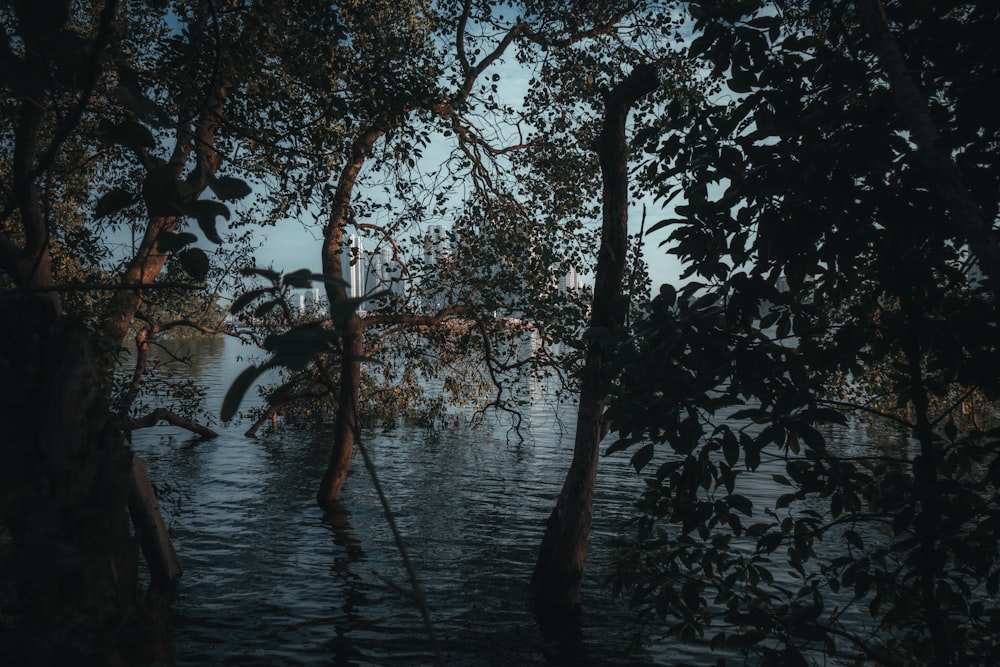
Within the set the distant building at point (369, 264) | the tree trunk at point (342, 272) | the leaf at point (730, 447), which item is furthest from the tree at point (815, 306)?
the distant building at point (369, 264)

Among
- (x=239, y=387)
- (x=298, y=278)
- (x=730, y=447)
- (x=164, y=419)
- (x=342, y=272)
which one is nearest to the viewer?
(x=239, y=387)

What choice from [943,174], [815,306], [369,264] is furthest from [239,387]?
[369,264]

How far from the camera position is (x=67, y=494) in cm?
237

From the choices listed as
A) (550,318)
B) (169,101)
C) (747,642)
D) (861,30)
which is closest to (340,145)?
(169,101)

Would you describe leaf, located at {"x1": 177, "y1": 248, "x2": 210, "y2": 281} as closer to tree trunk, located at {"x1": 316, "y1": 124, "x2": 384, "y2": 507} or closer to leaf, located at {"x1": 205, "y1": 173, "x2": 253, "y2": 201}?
leaf, located at {"x1": 205, "y1": 173, "x2": 253, "y2": 201}

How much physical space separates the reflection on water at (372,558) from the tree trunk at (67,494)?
945mm

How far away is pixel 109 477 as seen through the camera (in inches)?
96.2

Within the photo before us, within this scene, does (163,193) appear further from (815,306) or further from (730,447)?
(815,306)

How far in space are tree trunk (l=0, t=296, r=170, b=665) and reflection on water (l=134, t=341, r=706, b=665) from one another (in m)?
0.94

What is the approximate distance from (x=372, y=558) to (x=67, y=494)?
14.2 m

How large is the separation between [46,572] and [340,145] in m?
9.86

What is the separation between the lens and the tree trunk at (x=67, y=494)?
2283 mm

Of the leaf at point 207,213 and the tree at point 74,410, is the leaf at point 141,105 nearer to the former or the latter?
the tree at point 74,410

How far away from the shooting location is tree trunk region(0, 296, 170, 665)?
2.28 m
